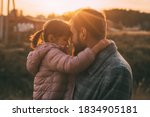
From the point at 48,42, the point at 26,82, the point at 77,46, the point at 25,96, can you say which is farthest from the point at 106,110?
the point at 26,82

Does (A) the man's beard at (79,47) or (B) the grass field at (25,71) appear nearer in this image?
(A) the man's beard at (79,47)

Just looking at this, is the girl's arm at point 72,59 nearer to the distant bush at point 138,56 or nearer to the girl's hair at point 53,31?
the girl's hair at point 53,31

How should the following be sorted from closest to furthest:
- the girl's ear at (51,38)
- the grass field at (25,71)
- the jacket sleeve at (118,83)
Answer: the jacket sleeve at (118,83)
the girl's ear at (51,38)
the grass field at (25,71)

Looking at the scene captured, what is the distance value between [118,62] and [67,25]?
2.88 feet

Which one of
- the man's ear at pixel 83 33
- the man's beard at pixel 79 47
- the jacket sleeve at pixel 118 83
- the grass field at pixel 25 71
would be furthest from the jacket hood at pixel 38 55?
the grass field at pixel 25 71

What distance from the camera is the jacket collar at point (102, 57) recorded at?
3.21 m

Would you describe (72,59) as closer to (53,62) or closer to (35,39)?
(53,62)

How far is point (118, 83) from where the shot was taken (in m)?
3.05

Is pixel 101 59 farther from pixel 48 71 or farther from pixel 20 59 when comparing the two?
pixel 20 59

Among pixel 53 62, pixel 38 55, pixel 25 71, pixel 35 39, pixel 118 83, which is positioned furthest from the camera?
pixel 25 71

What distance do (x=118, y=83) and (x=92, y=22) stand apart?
1.32ft

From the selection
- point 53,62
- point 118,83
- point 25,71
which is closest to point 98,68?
point 118,83

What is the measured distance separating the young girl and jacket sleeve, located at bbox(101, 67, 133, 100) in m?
0.28

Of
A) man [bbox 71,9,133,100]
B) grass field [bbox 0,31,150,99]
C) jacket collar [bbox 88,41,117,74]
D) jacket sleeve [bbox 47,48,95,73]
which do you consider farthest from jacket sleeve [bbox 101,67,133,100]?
grass field [bbox 0,31,150,99]
